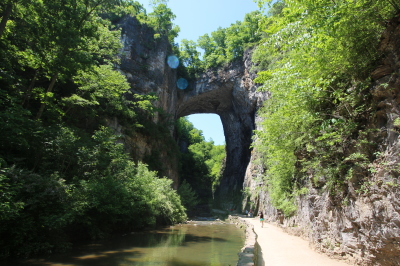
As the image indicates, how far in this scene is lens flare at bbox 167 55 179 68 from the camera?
31891mm

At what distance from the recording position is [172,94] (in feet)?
103

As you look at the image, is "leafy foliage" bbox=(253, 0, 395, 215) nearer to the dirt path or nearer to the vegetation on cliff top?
the dirt path

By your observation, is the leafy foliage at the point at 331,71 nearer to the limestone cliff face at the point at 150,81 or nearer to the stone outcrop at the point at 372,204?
the stone outcrop at the point at 372,204

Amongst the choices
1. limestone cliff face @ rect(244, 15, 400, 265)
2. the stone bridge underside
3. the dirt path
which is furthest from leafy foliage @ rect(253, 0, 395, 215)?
the stone bridge underside

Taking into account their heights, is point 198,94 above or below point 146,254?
above

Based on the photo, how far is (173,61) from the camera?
108 ft

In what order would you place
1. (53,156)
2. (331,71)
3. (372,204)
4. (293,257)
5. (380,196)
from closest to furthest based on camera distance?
(380,196), (372,204), (331,71), (293,257), (53,156)

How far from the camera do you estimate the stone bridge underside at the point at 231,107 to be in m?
31.3

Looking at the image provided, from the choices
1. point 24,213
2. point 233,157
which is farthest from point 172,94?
A: point 24,213

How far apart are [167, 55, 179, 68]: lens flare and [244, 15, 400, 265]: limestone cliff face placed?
2890cm

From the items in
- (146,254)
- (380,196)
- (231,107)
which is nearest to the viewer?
(380,196)

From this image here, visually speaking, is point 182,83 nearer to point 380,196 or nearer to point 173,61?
point 173,61

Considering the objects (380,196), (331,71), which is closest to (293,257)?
(380,196)

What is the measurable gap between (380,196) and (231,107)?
33.4 metres
